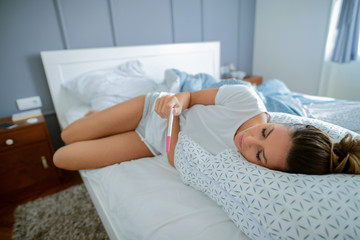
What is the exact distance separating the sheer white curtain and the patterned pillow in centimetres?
257

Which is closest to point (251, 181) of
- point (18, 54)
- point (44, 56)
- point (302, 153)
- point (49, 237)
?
point (302, 153)

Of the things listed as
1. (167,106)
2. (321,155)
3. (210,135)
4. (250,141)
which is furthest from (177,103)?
(321,155)

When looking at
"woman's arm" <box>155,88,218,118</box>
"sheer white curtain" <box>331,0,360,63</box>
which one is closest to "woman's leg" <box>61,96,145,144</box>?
"woman's arm" <box>155,88,218,118</box>

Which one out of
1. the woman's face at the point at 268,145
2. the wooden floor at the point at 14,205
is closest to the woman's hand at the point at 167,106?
the woman's face at the point at 268,145

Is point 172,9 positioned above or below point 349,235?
above

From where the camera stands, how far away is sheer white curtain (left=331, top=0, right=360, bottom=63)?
224 cm

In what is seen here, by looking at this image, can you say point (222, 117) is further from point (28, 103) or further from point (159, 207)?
point (28, 103)

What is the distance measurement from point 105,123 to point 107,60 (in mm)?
1055

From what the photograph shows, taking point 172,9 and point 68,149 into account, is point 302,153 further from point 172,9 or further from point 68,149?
point 172,9

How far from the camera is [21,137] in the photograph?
1.46 m

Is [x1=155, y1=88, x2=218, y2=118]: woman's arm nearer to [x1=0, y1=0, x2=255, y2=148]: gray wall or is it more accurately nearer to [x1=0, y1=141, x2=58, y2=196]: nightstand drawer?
[x1=0, y1=141, x2=58, y2=196]: nightstand drawer

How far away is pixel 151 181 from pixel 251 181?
446mm

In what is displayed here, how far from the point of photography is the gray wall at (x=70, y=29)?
1.65 metres

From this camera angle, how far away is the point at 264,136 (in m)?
0.70
